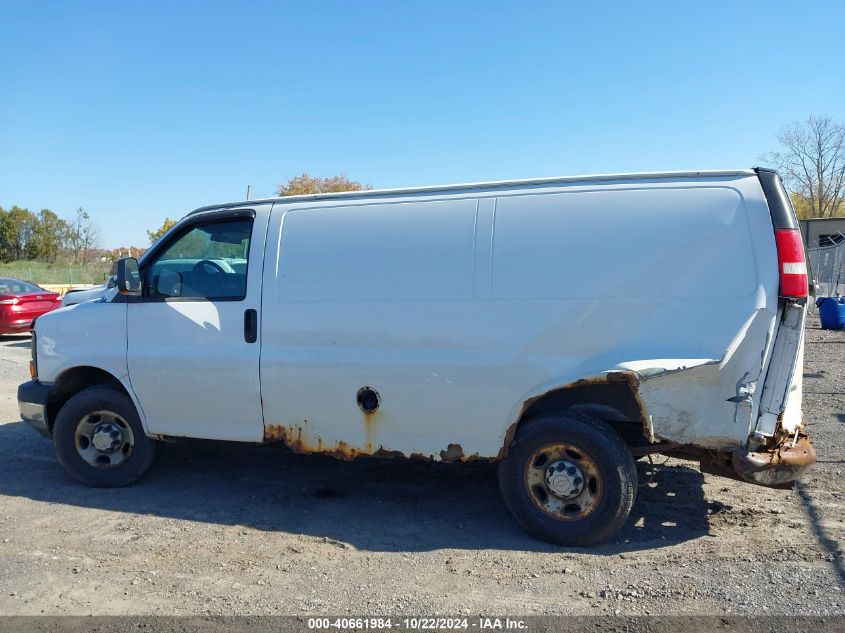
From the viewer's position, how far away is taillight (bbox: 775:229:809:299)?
418cm

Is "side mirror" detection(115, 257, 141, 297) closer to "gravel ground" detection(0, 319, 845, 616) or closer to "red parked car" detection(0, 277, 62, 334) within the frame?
"gravel ground" detection(0, 319, 845, 616)

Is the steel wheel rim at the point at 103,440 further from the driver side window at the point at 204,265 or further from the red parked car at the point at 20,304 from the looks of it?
the red parked car at the point at 20,304

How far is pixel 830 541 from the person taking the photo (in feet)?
15.0

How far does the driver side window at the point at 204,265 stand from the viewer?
5.46m

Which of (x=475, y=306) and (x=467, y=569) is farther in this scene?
(x=475, y=306)

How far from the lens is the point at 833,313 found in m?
15.6

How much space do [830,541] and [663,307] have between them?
186 cm

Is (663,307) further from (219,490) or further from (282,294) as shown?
(219,490)

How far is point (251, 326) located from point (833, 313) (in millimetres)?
14336

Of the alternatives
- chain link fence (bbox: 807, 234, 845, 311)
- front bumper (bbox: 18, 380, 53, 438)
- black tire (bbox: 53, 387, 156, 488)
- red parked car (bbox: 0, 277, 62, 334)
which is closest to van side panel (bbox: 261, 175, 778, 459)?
black tire (bbox: 53, 387, 156, 488)

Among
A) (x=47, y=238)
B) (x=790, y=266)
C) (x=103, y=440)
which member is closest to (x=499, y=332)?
(x=790, y=266)

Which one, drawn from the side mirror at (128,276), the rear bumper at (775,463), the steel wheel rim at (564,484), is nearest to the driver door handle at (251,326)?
the side mirror at (128,276)

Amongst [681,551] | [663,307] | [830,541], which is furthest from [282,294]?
[830,541]

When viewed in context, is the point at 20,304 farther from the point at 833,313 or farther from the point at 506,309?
the point at 833,313
